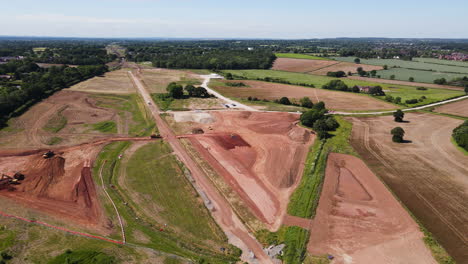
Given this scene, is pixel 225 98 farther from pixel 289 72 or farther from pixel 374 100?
pixel 289 72

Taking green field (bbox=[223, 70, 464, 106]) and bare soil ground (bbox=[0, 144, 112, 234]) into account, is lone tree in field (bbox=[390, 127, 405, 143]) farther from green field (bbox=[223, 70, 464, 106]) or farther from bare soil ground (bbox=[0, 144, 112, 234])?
bare soil ground (bbox=[0, 144, 112, 234])

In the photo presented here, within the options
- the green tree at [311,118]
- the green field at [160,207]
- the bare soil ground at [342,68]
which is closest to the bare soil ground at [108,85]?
the green field at [160,207]

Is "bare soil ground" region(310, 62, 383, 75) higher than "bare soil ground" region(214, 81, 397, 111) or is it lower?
higher

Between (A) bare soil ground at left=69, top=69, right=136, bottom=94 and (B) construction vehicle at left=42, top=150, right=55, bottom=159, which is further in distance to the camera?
(A) bare soil ground at left=69, top=69, right=136, bottom=94

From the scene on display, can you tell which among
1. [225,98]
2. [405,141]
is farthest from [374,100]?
[225,98]

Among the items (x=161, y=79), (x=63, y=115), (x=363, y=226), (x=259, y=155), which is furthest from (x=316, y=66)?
(x=363, y=226)

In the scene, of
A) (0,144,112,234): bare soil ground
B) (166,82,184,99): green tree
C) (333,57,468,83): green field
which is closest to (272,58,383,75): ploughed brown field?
(333,57,468,83): green field
